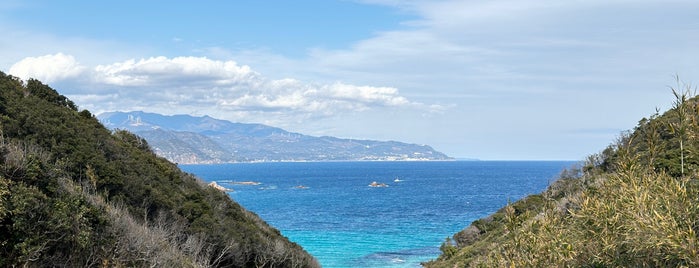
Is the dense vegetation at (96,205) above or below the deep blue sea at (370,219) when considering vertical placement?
above

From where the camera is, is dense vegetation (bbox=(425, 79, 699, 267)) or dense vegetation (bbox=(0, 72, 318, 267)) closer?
dense vegetation (bbox=(425, 79, 699, 267))

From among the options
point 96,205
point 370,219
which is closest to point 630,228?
point 96,205

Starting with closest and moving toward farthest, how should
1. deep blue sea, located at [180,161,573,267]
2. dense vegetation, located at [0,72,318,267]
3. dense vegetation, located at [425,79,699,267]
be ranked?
dense vegetation, located at [425,79,699,267] < dense vegetation, located at [0,72,318,267] < deep blue sea, located at [180,161,573,267]

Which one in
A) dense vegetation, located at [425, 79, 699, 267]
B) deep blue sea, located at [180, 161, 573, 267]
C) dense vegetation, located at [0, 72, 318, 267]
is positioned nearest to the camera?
dense vegetation, located at [425, 79, 699, 267]

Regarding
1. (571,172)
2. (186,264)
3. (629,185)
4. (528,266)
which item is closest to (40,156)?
(186,264)

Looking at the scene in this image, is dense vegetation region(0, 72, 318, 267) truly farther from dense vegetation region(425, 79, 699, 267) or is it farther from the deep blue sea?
the deep blue sea

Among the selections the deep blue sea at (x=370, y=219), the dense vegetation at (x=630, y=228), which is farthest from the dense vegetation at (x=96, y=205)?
the deep blue sea at (x=370, y=219)

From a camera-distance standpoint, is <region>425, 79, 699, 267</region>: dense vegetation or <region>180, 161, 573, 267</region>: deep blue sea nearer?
<region>425, 79, 699, 267</region>: dense vegetation

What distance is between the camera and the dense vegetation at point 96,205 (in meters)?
11.0

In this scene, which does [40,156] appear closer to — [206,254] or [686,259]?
[206,254]

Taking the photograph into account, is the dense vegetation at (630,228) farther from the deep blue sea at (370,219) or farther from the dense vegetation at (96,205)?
the deep blue sea at (370,219)

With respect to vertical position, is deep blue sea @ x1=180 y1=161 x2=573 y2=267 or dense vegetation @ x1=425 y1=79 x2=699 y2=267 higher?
dense vegetation @ x1=425 y1=79 x2=699 y2=267

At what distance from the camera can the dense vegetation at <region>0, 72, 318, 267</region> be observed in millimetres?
11016

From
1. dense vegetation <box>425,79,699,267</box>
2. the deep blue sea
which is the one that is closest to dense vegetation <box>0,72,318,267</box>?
dense vegetation <box>425,79,699,267</box>
